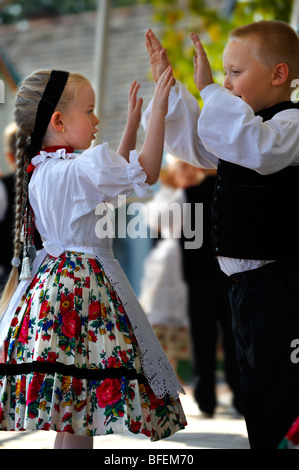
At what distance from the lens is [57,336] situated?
1.74 meters

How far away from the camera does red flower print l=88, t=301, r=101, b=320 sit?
5.82 feet

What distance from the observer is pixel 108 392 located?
1.72 metres

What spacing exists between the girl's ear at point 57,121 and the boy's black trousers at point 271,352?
0.67 m

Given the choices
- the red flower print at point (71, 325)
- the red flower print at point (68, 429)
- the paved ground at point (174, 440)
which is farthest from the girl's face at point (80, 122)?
the paved ground at point (174, 440)

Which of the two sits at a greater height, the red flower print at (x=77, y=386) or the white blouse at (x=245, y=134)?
the white blouse at (x=245, y=134)

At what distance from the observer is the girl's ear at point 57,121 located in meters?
1.94

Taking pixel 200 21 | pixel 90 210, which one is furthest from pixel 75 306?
pixel 200 21

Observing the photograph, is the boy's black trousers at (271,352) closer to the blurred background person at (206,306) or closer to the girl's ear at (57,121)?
the girl's ear at (57,121)

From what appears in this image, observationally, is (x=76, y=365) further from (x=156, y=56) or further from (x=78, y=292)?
(x=156, y=56)

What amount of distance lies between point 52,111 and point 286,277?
2.59 ft

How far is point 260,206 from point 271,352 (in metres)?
0.34
